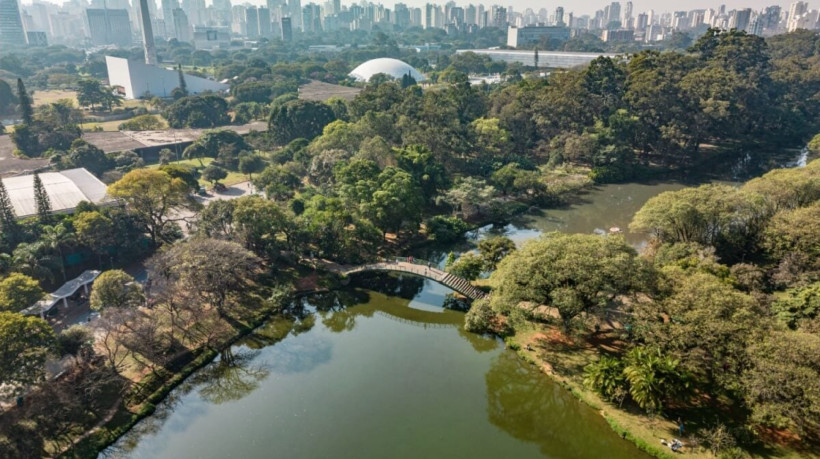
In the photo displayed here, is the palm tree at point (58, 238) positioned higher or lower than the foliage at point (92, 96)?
lower

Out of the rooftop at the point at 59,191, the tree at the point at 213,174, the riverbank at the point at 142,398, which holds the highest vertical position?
the rooftop at the point at 59,191

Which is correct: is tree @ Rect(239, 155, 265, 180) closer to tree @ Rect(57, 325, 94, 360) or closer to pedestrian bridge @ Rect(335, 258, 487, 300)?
pedestrian bridge @ Rect(335, 258, 487, 300)

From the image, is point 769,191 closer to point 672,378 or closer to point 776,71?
point 672,378

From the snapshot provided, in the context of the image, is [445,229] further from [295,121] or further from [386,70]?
[386,70]

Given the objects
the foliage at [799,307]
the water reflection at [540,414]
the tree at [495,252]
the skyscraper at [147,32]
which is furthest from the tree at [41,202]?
the skyscraper at [147,32]

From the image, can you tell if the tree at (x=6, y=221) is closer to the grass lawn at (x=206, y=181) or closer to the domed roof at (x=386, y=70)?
the grass lawn at (x=206, y=181)

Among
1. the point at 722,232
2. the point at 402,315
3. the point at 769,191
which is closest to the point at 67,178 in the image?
the point at 402,315

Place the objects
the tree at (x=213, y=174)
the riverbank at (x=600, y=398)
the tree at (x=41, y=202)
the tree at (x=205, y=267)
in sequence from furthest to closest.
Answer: the tree at (x=213, y=174)
the tree at (x=41, y=202)
the tree at (x=205, y=267)
the riverbank at (x=600, y=398)

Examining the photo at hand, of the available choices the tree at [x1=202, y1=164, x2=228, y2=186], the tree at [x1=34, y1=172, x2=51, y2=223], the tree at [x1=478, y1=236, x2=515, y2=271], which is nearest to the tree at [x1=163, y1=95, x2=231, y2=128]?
the tree at [x1=202, y1=164, x2=228, y2=186]
